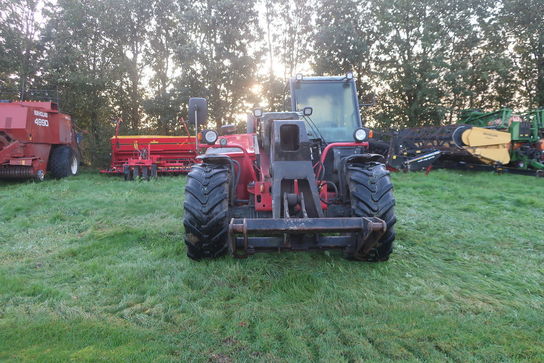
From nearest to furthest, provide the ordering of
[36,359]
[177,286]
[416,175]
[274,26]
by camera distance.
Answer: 1. [36,359]
2. [177,286]
3. [416,175]
4. [274,26]

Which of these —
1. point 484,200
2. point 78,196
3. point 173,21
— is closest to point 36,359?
point 78,196

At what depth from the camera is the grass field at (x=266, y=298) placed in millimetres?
2574

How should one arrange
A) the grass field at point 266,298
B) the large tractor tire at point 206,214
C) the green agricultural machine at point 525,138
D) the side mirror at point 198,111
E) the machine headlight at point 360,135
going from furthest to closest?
1. the green agricultural machine at point 525,138
2. the side mirror at point 198,111
3. the machine headlight at point 360,135
4. the large tractor tire at point 206,214
5. the grass field at point 266,298

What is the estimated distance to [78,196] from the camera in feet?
28.3

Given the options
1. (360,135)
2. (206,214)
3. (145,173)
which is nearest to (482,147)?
(360,135)

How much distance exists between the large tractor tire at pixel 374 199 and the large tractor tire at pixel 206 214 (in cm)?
132

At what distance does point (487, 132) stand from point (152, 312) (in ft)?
43.0

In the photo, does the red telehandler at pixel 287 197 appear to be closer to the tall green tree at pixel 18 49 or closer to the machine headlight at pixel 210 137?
the machine headlight at pixel 210 137

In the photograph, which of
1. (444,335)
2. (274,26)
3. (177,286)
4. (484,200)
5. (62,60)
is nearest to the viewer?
(444,335)

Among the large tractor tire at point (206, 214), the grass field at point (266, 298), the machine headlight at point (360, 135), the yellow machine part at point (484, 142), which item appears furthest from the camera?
the yellow machine part at point (484, 142)

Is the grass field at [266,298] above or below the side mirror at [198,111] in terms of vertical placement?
below

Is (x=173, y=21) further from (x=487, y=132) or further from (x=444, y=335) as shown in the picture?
(x=444, y=335)

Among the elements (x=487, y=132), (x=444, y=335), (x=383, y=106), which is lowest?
(x=444, y=335)

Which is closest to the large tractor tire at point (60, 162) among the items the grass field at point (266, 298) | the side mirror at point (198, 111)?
the grass field at point (266, 298)
